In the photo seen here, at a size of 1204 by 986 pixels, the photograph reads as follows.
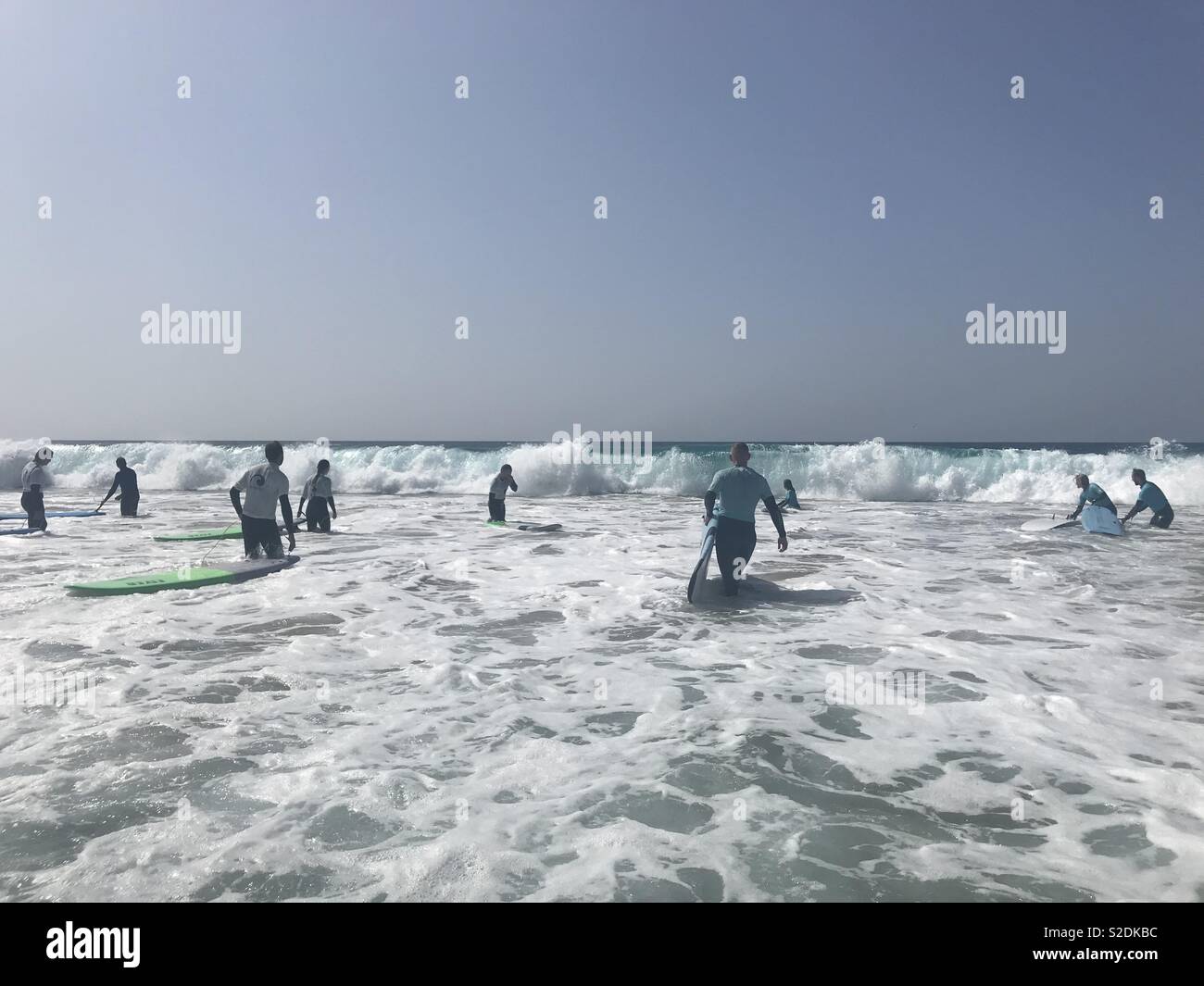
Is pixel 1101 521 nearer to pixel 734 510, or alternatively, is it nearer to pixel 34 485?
pixel 734 510

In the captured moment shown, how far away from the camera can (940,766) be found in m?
4.79

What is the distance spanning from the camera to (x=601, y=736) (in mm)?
5309

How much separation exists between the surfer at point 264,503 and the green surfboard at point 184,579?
0.86 feet

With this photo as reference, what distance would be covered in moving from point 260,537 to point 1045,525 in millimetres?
18192

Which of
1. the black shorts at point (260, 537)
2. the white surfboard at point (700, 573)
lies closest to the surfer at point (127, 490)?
the black shorts at point (260, 537)

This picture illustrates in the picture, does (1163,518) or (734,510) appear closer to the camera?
(734,510)

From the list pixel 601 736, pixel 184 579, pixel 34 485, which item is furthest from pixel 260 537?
pixel 601 736

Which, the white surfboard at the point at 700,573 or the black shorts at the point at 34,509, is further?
the black shorts at the point at 34,509

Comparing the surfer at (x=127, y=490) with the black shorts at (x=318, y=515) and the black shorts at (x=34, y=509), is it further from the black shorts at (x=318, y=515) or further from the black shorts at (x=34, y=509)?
the black shorts at (x=318, y=515)

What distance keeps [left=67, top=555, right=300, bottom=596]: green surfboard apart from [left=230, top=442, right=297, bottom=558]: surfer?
26 cm

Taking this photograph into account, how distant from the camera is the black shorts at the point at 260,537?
471 inches

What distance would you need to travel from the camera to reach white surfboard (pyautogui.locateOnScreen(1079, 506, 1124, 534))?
1653 centimetres
